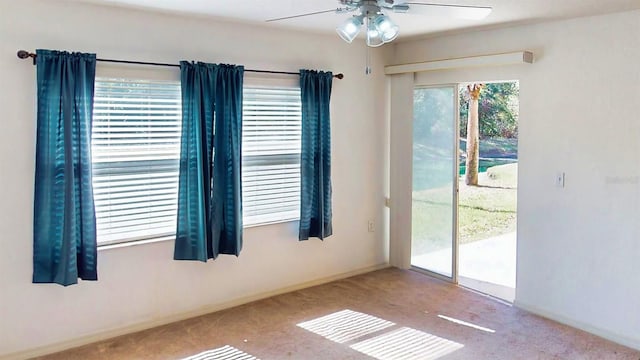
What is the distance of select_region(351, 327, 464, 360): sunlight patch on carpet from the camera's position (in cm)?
347

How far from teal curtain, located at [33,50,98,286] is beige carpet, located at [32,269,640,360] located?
2.19 ft

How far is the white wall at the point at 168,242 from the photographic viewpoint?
129 inches

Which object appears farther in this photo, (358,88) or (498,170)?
(498,170)

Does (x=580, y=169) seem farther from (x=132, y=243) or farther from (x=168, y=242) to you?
(x=132, y=243)

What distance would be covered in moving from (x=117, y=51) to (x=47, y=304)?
173cm

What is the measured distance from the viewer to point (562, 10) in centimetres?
356

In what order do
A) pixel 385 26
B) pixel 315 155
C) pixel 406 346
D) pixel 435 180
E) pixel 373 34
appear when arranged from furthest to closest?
pixel 435 180
pixel 315 155
pixel 406 346
pixel 373 34
pixel 385 26

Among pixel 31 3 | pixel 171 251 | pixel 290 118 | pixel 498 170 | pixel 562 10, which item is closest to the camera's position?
pixel 31 3

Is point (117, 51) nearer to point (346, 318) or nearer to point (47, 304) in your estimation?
point (47, 304)

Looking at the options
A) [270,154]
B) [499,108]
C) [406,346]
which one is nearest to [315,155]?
[270,154]

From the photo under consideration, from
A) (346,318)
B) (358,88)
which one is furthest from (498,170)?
(346,318)

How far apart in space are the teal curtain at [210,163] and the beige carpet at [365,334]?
58 cm

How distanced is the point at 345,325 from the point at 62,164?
2.24 meters

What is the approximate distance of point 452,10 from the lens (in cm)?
264
